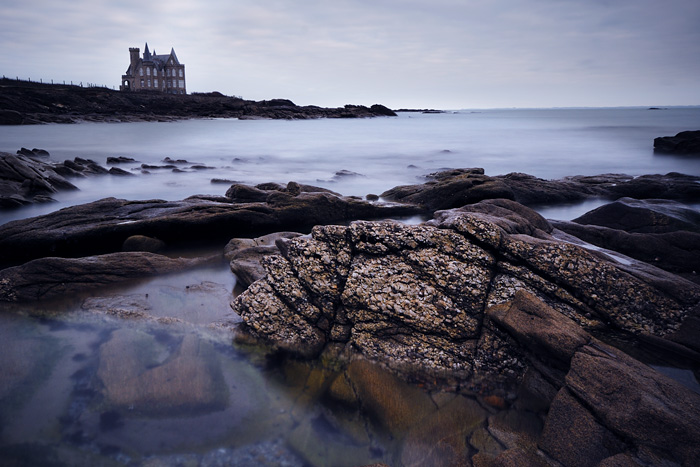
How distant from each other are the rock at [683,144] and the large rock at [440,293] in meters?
29.2

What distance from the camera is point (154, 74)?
10300cm

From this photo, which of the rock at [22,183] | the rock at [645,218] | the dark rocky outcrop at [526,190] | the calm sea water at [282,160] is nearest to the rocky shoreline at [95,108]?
the calm sea water at [282,160]

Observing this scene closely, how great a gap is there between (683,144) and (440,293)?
3182cm

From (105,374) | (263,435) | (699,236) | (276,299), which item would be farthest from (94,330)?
(699,236)

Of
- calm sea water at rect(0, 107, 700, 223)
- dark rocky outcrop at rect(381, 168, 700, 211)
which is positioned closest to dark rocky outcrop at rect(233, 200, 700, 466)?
dark rocky outcrop at rect(381, 168, 700, 211)

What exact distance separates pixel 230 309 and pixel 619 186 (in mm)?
15153

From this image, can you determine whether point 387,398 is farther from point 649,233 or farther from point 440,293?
point 649,233

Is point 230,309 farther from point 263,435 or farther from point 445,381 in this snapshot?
point 445,381

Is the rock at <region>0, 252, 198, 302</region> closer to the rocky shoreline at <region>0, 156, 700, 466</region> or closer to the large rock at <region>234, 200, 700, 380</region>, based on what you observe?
the rocky shoreline at <region>0, 156, 700, 466</region>

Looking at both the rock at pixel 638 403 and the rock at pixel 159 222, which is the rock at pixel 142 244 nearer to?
Answer: the rock at pixel 159 222

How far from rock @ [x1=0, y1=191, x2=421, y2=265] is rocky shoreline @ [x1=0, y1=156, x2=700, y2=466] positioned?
4.5 inches

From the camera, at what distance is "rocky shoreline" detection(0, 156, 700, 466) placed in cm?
355

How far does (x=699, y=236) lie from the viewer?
6895mm

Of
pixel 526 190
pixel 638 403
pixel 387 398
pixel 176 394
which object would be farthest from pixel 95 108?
pixel 638 403
